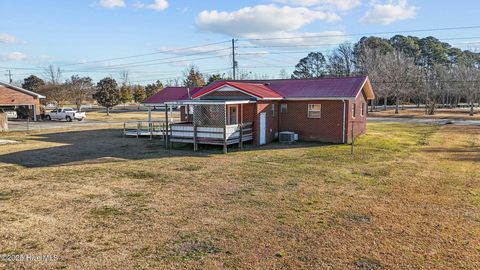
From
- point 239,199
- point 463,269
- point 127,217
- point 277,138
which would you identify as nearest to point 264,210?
point 239,199

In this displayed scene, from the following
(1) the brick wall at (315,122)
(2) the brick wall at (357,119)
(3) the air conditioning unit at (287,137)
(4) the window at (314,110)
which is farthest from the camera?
(4) the window at (314,110)

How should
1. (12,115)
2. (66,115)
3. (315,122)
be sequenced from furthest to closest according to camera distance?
(12,115) < (66,115) < (315,122)

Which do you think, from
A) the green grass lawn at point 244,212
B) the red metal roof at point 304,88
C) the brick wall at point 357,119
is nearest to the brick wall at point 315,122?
the red metal roof at point 304,88

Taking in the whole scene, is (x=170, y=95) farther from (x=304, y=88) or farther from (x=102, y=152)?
(x=102, y=152)

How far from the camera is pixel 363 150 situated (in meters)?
17.6

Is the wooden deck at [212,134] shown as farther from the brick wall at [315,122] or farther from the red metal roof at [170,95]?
the red metal roof at [170,95]

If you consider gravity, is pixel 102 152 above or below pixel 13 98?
below

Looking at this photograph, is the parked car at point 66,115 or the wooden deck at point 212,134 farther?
the parked car at point 66,115

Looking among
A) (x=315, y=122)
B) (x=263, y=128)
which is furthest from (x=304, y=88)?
(x=263, y=128)

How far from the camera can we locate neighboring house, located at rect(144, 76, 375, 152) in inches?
758

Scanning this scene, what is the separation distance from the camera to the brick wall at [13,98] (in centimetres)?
3678

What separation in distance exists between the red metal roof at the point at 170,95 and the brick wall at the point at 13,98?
703 inches

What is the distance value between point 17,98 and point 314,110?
32.8m

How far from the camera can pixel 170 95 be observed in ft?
97.5
